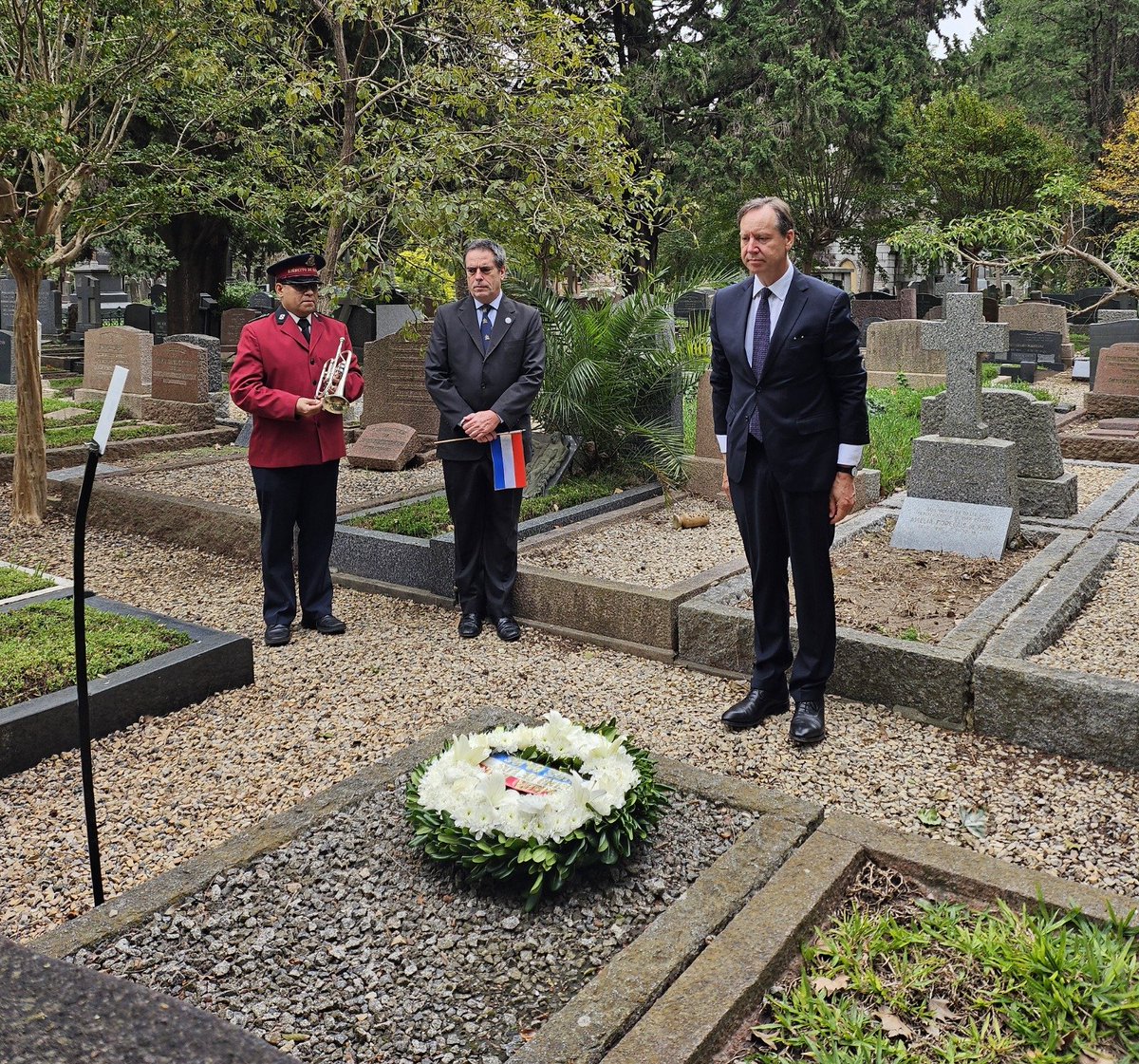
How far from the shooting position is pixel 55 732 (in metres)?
4.45

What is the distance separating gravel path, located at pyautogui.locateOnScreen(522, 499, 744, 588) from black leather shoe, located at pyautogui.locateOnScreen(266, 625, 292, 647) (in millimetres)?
1461

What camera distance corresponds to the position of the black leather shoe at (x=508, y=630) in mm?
5918

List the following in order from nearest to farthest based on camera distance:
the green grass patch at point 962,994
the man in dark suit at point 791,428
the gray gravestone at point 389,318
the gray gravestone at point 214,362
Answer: the green grass patch at point 962,994 < the man in dark suit at point 791,428 < the gray gravestone at point 214,362 < the gray gravestone at point 389,318

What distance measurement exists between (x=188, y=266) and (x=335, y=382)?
713 inches

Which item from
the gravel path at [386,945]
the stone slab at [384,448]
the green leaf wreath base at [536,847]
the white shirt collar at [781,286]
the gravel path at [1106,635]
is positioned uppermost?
the white shirt collar at [781,286]

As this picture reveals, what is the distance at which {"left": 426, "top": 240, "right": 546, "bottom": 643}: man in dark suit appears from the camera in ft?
19.5

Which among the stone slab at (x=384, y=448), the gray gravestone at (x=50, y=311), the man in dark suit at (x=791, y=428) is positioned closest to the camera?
the man in dark suit at (x=791, y=428)

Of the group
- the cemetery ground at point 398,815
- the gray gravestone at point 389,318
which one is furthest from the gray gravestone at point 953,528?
the gray gravestone at point 389,318

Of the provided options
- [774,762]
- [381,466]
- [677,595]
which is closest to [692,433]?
[381,466]

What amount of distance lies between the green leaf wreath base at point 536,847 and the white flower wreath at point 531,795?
0.02 meters

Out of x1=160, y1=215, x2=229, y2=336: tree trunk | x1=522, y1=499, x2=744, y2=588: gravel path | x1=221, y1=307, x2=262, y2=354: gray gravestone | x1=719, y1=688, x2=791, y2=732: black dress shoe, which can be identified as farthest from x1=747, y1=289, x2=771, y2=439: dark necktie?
x1=160, y1=215, x2=229, y2=336: tree trunk

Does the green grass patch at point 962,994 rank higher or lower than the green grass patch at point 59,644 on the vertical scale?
lower

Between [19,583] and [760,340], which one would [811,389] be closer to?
[760,340]

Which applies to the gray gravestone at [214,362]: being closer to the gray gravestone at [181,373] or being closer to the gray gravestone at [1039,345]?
the gray gravestone at [181,373]
